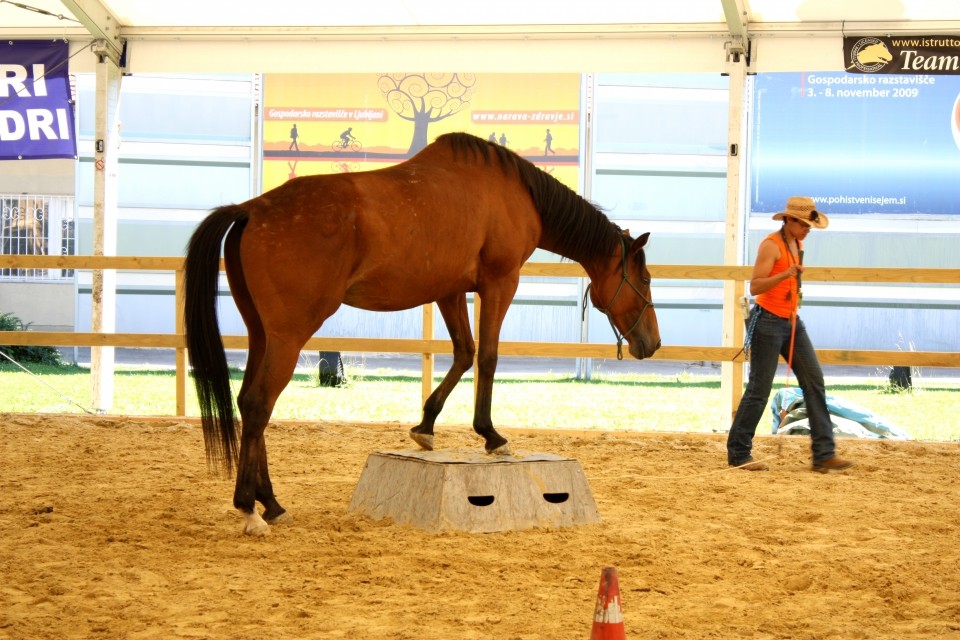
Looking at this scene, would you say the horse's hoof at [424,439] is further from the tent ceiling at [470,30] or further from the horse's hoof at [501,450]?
the tent ceiling at [470,30]

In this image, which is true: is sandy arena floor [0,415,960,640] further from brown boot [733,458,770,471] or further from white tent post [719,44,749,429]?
white tent post [719,44,749,429]

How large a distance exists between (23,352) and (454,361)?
12175 millimetres

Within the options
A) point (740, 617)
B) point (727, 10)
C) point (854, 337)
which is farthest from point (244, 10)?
point (854, 337)

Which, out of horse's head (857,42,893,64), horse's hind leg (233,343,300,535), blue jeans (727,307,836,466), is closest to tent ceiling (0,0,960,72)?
horse's head (857,42,893,64)

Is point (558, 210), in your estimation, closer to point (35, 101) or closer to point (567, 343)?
point (567, 343)

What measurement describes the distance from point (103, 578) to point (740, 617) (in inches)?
85.5

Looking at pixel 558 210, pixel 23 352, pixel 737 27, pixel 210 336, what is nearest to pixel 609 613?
pixel 210 336

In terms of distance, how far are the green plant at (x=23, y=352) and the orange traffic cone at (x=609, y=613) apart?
1395 centimetres

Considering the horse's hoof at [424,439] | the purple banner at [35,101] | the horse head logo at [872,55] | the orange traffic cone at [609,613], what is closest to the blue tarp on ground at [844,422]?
the horse head logo at [872,55]

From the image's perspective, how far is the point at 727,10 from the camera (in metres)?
7.70

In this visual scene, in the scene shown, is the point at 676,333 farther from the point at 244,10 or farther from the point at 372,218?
the point at 372,218

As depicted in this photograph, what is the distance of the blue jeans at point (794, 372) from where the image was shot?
625 cm

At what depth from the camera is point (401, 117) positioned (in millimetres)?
12648

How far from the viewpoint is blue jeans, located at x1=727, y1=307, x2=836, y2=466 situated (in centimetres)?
625
